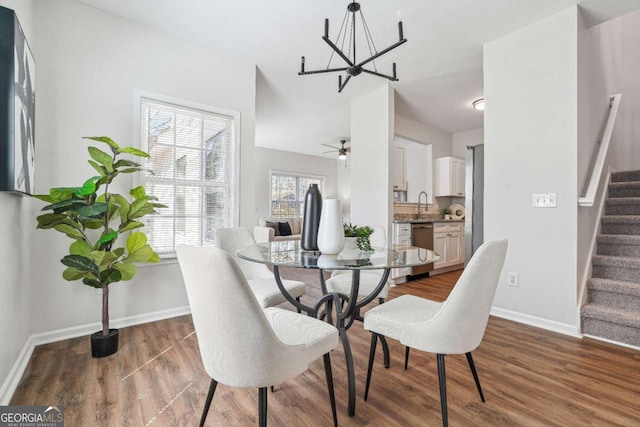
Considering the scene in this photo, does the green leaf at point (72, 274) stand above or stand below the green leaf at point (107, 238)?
below

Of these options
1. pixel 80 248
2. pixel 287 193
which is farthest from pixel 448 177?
pixel 80 248

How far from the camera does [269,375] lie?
106cm

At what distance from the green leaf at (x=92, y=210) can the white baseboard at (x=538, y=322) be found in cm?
343

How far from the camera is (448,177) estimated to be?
226 inches

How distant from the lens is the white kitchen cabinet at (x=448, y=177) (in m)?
5.74

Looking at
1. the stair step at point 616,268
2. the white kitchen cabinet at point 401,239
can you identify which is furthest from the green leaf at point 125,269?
the stair step at point 616,268

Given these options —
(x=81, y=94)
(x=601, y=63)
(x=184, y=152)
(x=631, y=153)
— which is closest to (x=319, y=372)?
(x=184, y=152)

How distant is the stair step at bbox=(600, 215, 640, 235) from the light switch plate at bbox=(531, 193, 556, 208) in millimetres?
1032

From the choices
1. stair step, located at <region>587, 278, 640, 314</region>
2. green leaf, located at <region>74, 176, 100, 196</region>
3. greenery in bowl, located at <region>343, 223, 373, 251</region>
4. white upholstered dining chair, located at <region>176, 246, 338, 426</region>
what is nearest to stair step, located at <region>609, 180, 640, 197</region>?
stair step, located at <region>587, 278, 640, 314</region>

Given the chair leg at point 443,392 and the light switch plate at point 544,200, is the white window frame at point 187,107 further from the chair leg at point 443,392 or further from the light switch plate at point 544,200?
the light switch plate at point 544,200

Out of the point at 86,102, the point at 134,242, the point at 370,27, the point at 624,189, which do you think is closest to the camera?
the point at 134,242

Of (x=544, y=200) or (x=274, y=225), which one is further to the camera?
(x=274, y=225)

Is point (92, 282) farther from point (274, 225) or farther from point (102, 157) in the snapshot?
point (274, 225)

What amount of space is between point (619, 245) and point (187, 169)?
13.8 feet
